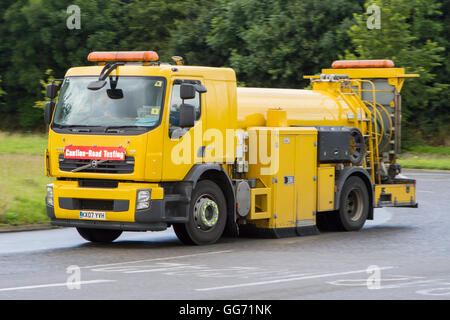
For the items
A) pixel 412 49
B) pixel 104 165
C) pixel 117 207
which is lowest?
pixel 117 207

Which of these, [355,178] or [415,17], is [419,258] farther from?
[415,17]

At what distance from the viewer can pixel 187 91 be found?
14039 millimetres

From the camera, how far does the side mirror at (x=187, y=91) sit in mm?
14023

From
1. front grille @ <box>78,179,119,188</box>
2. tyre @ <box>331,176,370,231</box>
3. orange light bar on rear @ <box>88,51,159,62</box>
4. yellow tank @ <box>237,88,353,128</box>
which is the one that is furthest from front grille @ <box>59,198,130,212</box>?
tyre @ <box>331,176,370,231</box>

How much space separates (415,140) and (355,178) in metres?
30.9

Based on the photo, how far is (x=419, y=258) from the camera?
1354 centimetres

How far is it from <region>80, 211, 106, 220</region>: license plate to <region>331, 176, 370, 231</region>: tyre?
5.03 metres

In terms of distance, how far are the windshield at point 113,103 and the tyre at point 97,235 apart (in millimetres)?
1782

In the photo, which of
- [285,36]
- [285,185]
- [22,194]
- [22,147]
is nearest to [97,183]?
[285,185]

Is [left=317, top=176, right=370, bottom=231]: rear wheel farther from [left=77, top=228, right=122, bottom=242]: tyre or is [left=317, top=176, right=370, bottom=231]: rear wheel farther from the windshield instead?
the windshield

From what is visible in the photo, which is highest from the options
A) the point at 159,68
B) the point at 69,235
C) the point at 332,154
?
the point at 159,68

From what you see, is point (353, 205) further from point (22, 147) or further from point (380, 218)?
point (22, 147)

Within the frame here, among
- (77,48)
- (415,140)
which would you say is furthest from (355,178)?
(77,48)

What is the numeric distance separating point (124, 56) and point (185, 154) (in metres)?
1.80
